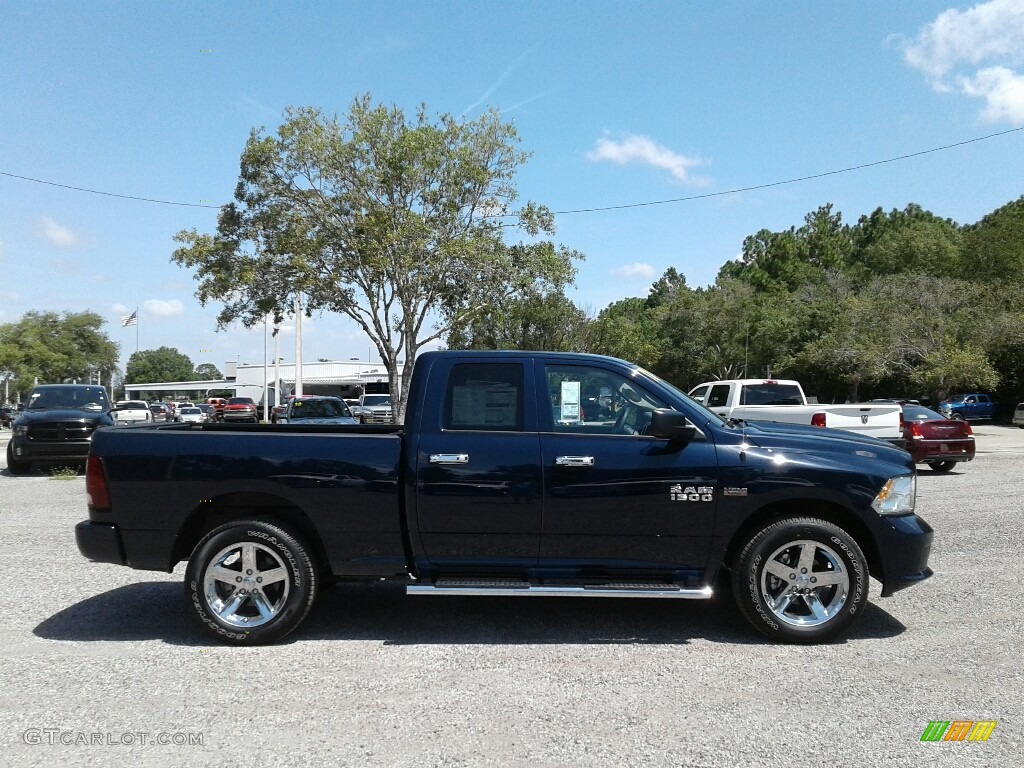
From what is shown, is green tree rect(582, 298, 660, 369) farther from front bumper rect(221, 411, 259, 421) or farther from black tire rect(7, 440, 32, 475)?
black tire rect(7, 440, 32, 475)

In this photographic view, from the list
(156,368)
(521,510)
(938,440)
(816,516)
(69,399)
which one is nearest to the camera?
(521,510)

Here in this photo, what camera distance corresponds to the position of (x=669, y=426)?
5.07m

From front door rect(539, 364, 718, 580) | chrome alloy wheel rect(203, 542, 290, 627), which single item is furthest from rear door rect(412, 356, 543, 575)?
chrome alloy wheel rect(203, 542, 290, 627)

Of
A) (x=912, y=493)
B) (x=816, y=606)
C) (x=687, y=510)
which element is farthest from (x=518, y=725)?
(x=912, y=493)

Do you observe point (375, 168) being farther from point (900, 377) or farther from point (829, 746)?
point (900, 377)

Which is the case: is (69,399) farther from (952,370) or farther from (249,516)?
(952,370)

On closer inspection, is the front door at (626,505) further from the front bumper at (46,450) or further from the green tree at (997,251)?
the green tree at (997,251)

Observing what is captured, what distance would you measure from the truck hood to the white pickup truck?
8.64 meters

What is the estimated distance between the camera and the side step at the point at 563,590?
5.11 meters

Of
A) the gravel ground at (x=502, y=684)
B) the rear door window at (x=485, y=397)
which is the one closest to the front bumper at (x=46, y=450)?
the gravel ground at (x=502, y=684)

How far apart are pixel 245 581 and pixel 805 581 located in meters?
3.60

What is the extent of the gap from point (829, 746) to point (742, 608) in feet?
4.85

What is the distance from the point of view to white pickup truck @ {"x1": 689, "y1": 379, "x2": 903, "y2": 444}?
49.3 ft
